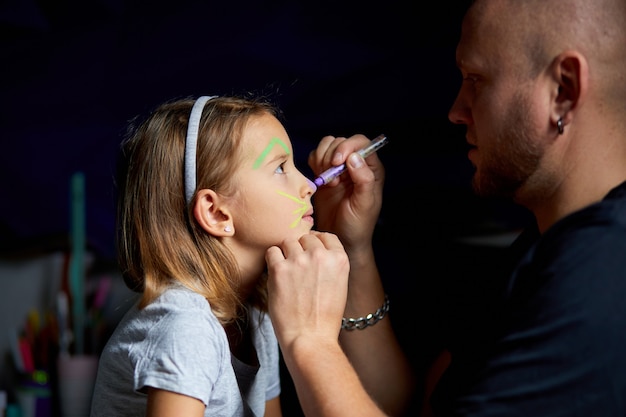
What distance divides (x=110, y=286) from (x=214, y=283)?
0.83 m

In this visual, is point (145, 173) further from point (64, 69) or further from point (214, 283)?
point (64, 69)

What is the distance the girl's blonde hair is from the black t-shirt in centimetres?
48

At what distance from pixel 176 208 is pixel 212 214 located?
6 centimetres

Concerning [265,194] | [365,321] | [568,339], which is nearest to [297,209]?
[265,194]

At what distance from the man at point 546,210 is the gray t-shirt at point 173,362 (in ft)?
0.41

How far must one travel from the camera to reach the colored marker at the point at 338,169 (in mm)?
1452

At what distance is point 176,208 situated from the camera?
1.31m

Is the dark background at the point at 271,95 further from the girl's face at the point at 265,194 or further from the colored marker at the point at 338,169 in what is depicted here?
the girl's face at the point at 265,194

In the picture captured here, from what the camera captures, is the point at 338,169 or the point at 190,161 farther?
the point at 338,169

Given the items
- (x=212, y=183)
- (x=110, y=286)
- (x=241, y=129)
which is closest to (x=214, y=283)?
(x=212, y=183)

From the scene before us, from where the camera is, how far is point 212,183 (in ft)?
4.27

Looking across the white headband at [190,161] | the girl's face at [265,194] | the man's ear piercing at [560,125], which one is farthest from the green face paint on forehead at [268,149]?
the man's ear piercing at [560,125]

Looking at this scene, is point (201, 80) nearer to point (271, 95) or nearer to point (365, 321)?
point (271, 95)

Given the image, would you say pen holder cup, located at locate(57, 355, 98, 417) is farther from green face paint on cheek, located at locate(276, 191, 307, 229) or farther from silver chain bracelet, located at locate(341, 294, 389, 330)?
green face paint on cheek, located at locate(276, 191, 307, 229)
